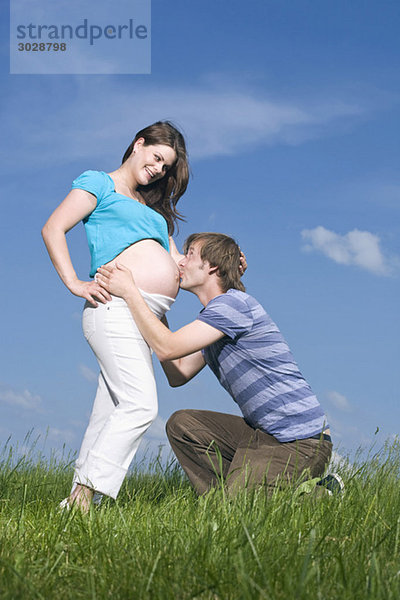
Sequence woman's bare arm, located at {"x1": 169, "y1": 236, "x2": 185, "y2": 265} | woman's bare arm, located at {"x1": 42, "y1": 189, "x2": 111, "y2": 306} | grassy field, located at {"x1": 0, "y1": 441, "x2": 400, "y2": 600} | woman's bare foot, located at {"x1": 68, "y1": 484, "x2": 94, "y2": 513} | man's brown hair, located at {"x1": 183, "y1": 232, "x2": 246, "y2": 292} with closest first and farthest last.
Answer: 1. grassy field, located at {"x1": 0, "y1": 441, "x2": 400, "y2": 600}
2. woman's bare foot, located at {"x1": 68, "y1": 484, "x2": 94, "y2": 513}
3. woman's bare arm, located at {"x1": 42, "y1": 189, "x2": 111, "y2": 306}
4. man's brown hair, located at {"x1": 183, "y1": 232, "x2": 246, "y2": 292}
5. woman's bare arm, located at {"x1": 169, "y1": 236, "x2": 185, "y2": 265}

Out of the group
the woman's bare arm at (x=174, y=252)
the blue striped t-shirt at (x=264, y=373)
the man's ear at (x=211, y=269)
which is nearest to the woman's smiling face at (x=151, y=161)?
the woman's bare arm at (x=174, y=252)

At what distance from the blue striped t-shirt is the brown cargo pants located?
101mm

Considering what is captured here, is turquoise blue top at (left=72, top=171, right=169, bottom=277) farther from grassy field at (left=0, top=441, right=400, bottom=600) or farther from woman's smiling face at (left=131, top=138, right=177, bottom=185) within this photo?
grassy field at (left=0, top=441, right=400, bottom=600)

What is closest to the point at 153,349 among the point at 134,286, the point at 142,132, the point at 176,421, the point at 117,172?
the point at 134,286

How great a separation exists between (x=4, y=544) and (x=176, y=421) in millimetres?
1621

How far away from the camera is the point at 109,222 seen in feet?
12.7

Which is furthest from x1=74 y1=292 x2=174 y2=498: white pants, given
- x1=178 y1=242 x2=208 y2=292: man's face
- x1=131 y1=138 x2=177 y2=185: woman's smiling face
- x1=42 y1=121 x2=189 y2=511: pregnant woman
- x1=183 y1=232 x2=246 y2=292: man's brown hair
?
x1=131 y1=138 x2=177 y2=185: woman's smiling face

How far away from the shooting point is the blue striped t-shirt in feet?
12.4

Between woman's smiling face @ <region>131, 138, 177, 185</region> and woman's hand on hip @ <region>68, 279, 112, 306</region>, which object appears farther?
woman's smiling face @ <region>131, 138, 177, 185</region>

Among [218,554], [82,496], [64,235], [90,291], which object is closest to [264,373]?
[90,291]

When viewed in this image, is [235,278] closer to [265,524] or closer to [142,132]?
[142,132]

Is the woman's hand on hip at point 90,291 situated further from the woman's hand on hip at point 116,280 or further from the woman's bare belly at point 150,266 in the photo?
the woman's bare belly at point 150,266

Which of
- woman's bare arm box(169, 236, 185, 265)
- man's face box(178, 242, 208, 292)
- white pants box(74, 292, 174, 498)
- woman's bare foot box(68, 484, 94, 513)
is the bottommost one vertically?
woman's bare foot box(68, 484, 94, 513)

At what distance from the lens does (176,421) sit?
13.7ft
